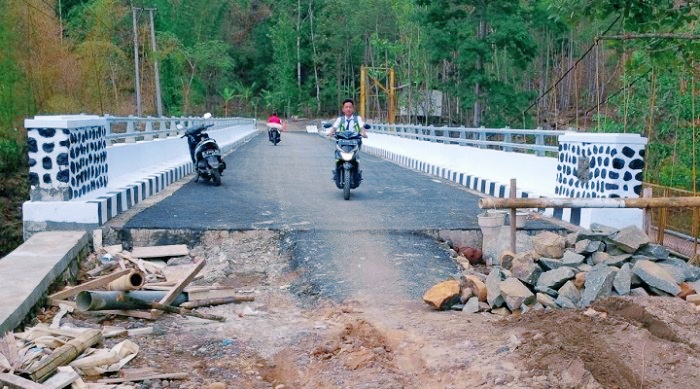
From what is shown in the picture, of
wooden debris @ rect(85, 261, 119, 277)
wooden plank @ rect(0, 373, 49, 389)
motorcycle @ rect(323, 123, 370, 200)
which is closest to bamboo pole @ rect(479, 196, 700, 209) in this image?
wooden debris @ rect(85, 261, 119, 277)

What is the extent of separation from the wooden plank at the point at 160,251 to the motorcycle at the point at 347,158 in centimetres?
354

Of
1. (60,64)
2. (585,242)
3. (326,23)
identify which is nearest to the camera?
(585,242)

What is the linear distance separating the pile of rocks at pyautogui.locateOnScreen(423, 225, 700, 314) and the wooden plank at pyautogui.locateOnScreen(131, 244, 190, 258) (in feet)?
8.76

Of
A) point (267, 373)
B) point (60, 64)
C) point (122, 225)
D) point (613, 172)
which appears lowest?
point (267, 373)

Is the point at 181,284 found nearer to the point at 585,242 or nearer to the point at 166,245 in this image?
the point at 166,245

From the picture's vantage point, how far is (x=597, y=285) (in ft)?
17.2

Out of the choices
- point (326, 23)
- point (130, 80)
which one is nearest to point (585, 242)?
point (130, 80)

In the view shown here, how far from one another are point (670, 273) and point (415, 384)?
8.82ft

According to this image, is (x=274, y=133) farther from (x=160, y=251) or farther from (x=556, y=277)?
(x=556, y=277)

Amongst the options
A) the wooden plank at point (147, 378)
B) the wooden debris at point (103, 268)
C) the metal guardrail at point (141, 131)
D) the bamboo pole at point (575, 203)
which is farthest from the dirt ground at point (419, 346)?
the metal guardrail at point (141, 131)

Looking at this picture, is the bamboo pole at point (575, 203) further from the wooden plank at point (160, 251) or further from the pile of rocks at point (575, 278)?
the wooden plank at point (160, 251)

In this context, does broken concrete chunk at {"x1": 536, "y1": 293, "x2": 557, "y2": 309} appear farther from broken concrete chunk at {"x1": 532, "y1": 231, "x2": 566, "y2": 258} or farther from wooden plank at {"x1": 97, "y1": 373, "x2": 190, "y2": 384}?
wooden plank at {"x1": 97, "y1": 373, "x2": 190, "y2": 384}

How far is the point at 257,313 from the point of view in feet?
18.0

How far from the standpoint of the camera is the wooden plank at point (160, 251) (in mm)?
6723
